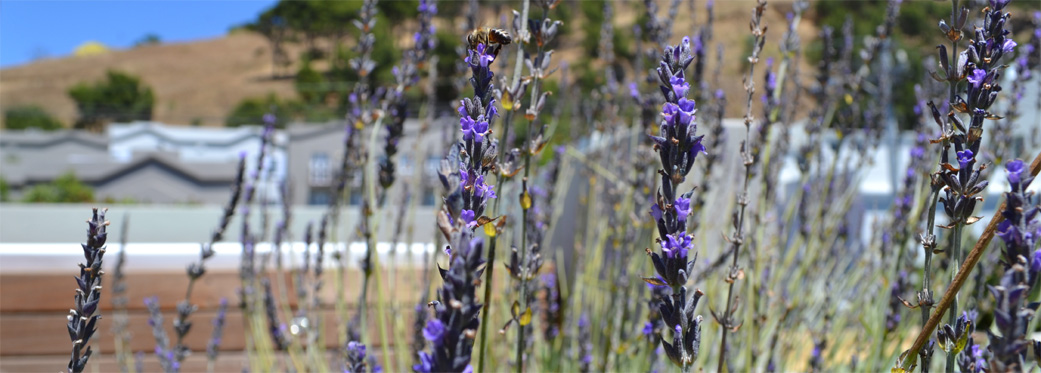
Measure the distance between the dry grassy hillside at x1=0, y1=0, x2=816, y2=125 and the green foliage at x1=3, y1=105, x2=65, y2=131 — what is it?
16.1 ft

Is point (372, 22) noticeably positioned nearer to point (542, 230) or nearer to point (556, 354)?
point (542, 230)

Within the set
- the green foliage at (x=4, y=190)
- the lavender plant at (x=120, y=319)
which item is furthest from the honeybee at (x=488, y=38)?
the green foliage at (x=4, y=190)

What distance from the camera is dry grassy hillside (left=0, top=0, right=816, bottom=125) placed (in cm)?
4709

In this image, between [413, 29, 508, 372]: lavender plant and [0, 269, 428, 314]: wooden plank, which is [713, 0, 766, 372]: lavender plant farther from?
[0, 269, 428, 314]: wooden plank

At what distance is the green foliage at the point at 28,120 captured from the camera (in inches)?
1316

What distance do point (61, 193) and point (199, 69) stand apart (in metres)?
46.9

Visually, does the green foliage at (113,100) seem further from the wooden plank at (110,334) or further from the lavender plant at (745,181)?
the lavender plant at (745,181)

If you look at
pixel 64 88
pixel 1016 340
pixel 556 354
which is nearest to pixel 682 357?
pixel 1016 340

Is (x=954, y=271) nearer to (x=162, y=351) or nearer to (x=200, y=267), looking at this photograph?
(x=200, y=267)

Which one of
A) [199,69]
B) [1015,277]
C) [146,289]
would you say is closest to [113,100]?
[199,69]

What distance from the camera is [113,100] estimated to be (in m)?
41.9

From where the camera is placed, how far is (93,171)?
19734 mm

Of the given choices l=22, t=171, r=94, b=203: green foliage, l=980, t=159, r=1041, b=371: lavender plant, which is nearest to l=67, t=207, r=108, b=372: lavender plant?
l=980, t=159, r=1041, b=371: lavender plant

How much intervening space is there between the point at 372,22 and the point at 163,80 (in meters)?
62.3
